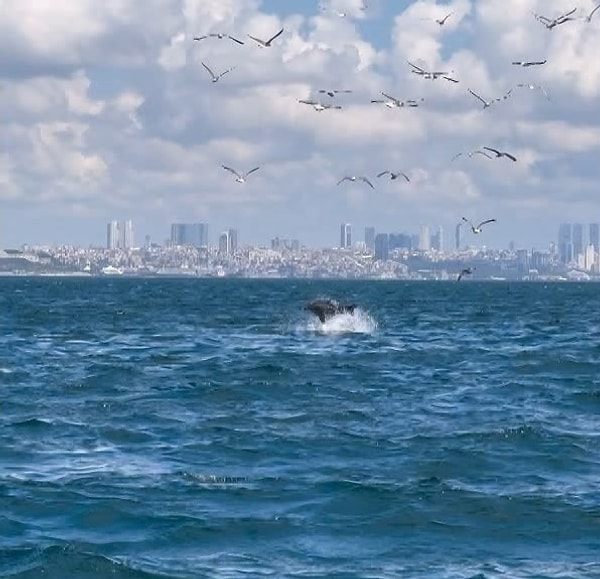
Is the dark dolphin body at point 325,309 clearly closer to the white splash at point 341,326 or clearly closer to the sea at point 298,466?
the white splash at point 341,326

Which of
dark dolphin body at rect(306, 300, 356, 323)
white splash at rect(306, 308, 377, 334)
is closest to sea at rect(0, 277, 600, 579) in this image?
white splash at rect(306, 308, 377, 334)

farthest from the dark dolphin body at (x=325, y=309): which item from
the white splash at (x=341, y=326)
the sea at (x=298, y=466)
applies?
the sea at (x=298, y=466)

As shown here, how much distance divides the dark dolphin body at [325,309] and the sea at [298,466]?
19081mm

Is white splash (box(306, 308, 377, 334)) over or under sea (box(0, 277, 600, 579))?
over

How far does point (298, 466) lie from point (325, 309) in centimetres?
4939

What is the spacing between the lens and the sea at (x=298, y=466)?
23109 millimetres

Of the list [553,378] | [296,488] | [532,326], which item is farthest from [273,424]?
[532,326]

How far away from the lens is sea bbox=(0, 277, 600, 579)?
75.8 ft

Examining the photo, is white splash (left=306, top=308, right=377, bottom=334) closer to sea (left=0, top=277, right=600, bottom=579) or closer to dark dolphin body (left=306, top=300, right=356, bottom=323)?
dark dolphin body (left=306, top=300, right=356, bottom=323)

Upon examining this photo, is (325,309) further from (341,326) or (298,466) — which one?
(298,466)

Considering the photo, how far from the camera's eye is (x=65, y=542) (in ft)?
77.6

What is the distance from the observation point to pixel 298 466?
1196 inches

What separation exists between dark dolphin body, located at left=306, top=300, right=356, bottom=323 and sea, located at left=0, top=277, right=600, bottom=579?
1908 centimetres

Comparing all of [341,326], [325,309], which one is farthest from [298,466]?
[341,326]
